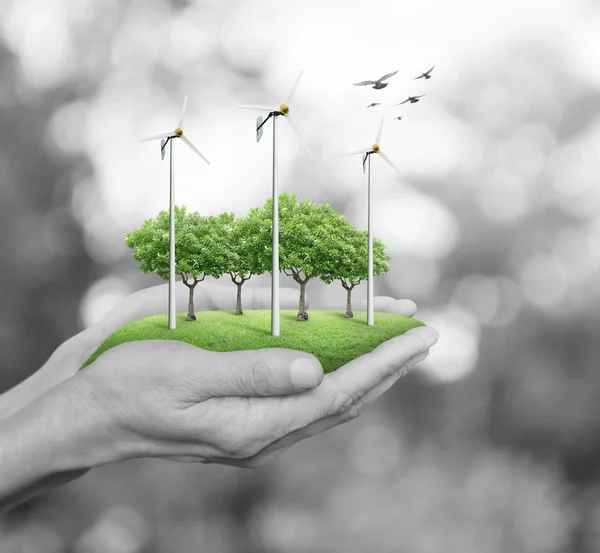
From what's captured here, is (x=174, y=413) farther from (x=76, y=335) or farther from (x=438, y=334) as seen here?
(x=438, y=334)

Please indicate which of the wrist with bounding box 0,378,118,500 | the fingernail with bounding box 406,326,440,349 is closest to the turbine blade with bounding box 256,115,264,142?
the fingernail with bounding box 406,326,440,349

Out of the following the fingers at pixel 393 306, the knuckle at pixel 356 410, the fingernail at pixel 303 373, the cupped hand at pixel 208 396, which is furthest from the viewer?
the fingers at pixel 393 306

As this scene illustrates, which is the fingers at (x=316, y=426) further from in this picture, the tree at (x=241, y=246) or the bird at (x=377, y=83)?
the bird at (x=377, y=83)

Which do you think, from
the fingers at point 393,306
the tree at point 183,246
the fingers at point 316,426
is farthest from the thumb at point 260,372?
the fingers at point 393,306

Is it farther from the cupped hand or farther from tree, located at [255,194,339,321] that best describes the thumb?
tree, located at [255,194,339,321]

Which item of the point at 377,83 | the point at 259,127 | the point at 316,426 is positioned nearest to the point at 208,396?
the point at 316,426
